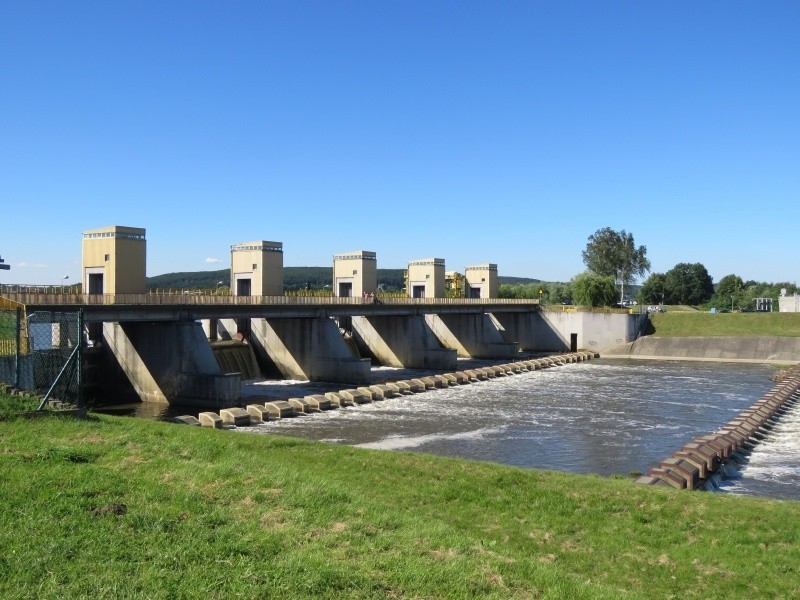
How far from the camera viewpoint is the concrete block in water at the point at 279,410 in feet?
99.4

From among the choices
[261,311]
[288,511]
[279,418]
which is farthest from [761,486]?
[261,311]

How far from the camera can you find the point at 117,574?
22.8 ft

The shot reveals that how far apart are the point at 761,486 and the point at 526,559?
42.8ft

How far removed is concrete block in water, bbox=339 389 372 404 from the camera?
3452 cm

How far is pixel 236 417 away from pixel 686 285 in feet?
399

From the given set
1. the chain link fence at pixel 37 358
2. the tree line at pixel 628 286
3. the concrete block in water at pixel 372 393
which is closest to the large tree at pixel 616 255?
the tree line at pixel 628 286

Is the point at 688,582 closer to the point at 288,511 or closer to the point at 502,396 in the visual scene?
→ the point at 288,511

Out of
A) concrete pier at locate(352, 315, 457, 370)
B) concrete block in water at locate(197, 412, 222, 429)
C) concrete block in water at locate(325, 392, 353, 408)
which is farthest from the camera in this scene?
concrete pier at locate(352, 315, 457, 370)

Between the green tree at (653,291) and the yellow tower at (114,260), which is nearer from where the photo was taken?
the yellow tower at (114,260)

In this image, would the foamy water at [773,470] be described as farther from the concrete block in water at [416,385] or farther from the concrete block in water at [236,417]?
the concrete block in water at [416,385]

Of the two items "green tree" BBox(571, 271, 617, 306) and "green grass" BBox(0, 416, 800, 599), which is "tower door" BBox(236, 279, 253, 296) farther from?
"green tree" BBox(571, 271, 617, 306)

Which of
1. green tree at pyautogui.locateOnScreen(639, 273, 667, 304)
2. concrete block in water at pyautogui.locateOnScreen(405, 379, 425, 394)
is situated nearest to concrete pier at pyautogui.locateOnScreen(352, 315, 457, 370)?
concrete block in water at pyautogui.locateOnScreen(405, 379, 425, 394)

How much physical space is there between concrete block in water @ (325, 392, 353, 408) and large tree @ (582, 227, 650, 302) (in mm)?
78991

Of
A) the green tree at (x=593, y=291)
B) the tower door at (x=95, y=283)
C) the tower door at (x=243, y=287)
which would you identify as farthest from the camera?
the green tree at (x=593, y=291)
